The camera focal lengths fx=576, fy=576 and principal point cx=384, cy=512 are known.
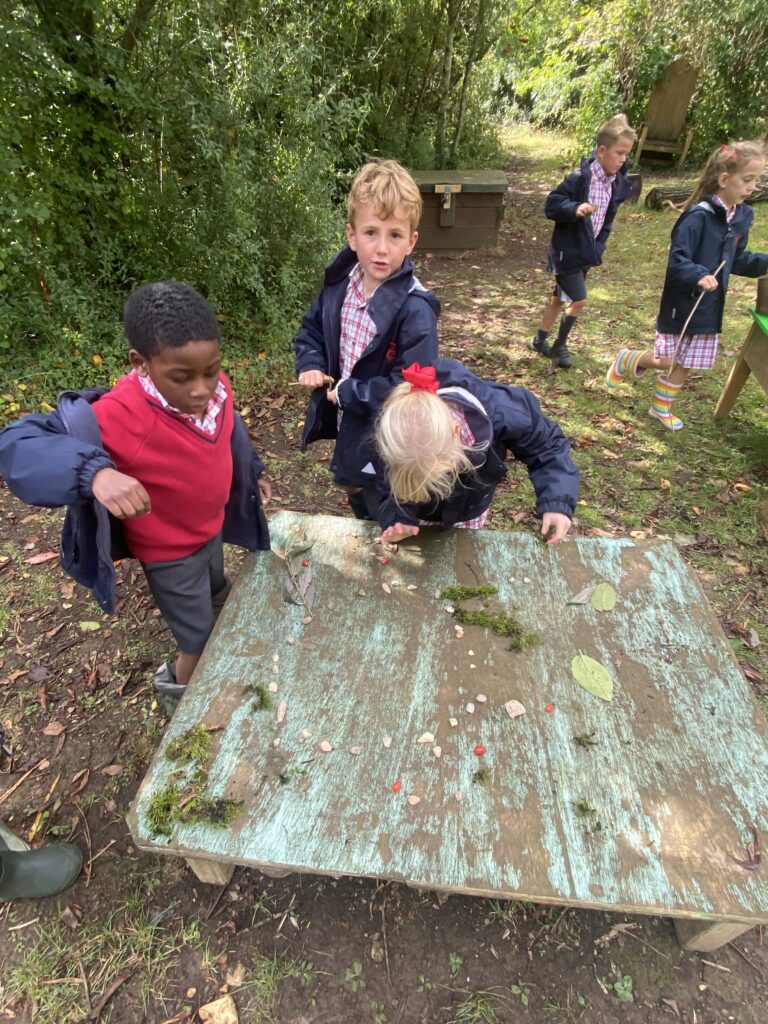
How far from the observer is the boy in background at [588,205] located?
4473 millimetres

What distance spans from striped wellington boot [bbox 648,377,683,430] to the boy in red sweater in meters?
3.61

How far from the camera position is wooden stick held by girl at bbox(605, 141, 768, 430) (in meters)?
3.63

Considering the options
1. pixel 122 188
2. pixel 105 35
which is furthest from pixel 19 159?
pixel 105 35

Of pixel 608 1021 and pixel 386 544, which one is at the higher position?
pixel 386 544

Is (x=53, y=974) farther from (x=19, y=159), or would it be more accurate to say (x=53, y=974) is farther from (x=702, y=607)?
(x=19, y=159)

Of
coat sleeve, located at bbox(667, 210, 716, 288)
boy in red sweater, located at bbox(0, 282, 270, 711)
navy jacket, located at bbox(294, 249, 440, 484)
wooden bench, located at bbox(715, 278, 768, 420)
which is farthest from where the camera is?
Answer: wooden bench, located at bbox(715, 278, 768, 420)

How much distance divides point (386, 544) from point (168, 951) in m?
1.57

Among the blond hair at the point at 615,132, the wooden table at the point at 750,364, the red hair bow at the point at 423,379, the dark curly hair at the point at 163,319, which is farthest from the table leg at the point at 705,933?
the blond hair at the point at 615,132

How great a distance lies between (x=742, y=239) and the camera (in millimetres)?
3947

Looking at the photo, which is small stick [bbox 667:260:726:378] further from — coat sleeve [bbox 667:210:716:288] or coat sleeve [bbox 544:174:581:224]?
coat sleeve [bbox 544:174:581:224]

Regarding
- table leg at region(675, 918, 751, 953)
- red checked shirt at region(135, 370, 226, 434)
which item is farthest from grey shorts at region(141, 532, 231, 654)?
table leg at region(675, 918, 751, 953)

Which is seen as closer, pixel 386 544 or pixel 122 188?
pixel 386 544

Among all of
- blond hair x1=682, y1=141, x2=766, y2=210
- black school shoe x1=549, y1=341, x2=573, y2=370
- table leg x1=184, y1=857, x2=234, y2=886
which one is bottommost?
table leg x1=184, y1=857, x2=234, y2=886

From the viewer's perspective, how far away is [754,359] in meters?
4.29
